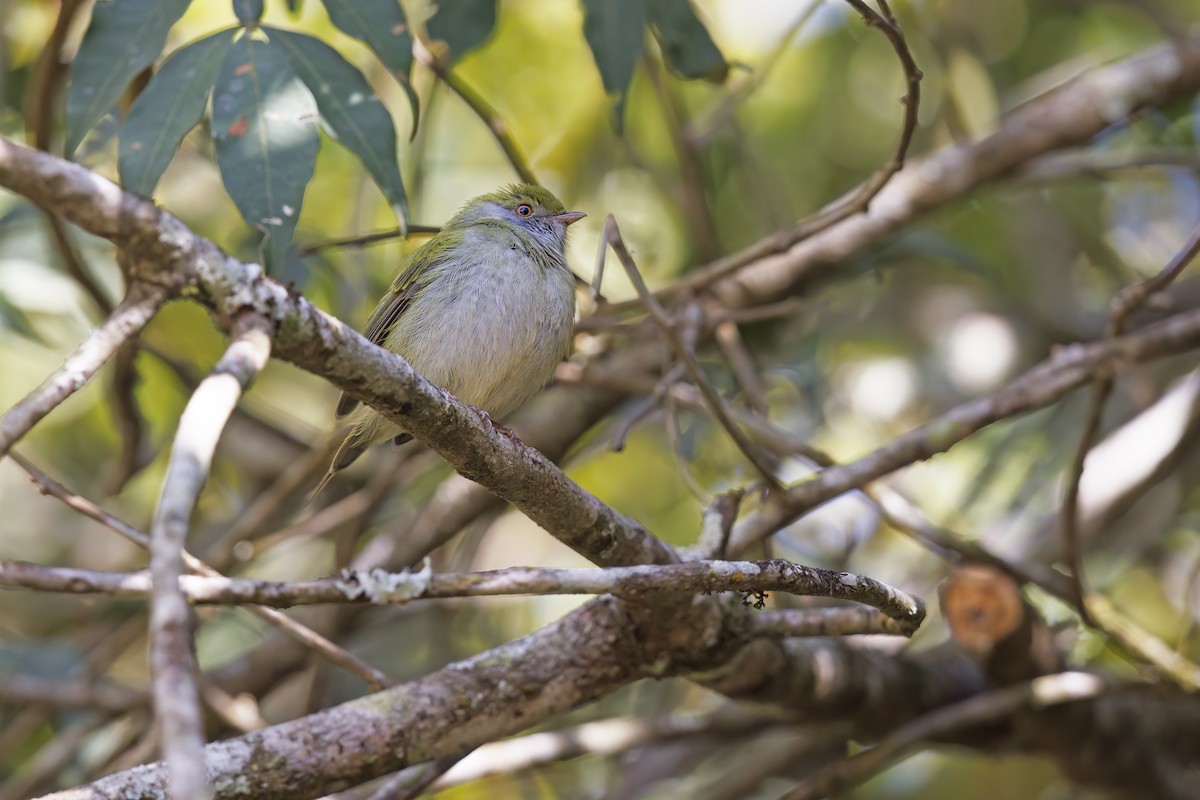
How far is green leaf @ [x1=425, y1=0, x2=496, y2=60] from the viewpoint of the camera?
3807 millimetres

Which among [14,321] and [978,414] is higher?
[14,321]

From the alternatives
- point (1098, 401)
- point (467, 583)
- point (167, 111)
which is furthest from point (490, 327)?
point (1098, 401)

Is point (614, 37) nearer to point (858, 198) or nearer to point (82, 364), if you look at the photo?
point (858, 198)

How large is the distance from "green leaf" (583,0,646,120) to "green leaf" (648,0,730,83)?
0.20 meters

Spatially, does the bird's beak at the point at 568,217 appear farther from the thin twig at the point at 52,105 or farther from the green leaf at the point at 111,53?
the green leaf at the point at 111,53

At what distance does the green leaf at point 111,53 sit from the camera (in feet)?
9.82

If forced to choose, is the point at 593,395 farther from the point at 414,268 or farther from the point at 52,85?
the point at 52,85

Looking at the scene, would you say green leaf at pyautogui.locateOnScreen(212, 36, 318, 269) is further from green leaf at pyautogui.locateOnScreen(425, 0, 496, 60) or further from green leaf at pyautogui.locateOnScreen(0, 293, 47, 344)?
green leaf at pyautogui.locateOnScreen(0, 293, 47, 344)

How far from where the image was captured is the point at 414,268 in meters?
4.41

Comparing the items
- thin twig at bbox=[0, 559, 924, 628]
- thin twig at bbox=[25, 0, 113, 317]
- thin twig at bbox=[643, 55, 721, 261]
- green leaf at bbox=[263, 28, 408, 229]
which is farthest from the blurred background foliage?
thin twig at bbox=[0, 559, 924, 628]

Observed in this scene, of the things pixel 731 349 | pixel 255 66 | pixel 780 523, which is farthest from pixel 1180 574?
pixel 255 66

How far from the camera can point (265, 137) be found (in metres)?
2.88

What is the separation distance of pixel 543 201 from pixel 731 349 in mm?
1031

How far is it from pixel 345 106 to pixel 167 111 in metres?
0.44
